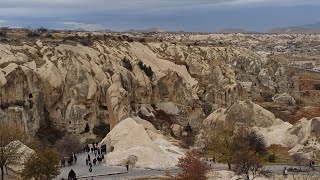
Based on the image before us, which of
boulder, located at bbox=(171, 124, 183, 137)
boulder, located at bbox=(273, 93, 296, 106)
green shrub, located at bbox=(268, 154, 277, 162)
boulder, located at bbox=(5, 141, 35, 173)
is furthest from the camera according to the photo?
boulder, located at bbox=(273, 93, 296, 106)

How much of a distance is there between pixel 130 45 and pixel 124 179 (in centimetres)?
5511

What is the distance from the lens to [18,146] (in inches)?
1757

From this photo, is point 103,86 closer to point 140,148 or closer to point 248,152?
point 140,148

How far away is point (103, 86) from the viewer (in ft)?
245

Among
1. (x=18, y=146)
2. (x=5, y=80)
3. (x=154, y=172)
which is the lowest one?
(x=154, y=172)

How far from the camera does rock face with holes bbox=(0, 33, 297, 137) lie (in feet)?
224

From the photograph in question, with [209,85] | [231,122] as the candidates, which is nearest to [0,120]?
[231,122]

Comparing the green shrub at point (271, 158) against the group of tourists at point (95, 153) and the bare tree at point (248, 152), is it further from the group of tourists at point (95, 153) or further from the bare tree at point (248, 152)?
the group of tourists at point (95, 153)

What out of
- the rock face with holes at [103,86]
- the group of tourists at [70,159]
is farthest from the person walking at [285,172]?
the rock face with holes at [103,86]

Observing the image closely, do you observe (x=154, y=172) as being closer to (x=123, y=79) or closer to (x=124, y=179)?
(x=124, y=179)

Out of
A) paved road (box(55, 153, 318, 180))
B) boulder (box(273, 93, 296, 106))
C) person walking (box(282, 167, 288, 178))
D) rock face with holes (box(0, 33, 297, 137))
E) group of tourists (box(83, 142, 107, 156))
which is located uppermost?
rock face with holes (box(0, 33, 297, 137))

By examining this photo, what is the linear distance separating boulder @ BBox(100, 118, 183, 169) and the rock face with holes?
10.4 meters

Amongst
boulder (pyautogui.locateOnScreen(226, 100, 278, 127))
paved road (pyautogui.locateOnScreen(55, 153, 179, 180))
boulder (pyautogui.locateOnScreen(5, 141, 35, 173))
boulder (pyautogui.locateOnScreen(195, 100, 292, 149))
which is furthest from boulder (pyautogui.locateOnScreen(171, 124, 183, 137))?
boulder (pyautogui.locateOnScreen(5, 141, 35, 173))

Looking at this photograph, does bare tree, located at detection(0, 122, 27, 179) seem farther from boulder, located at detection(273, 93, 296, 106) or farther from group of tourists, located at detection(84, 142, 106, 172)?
boulder, located at detection(273, 93, 296, 106)
